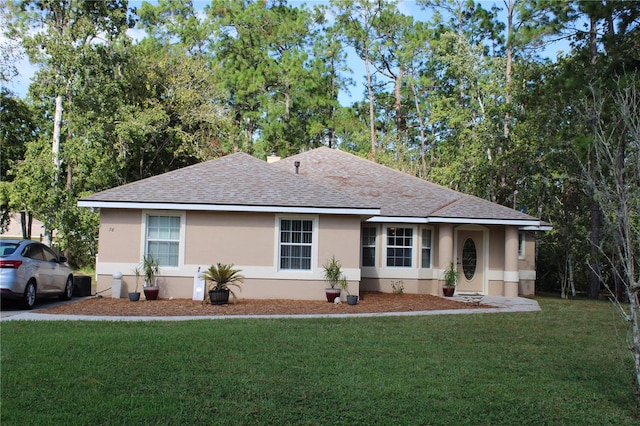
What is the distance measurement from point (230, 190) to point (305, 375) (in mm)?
10947

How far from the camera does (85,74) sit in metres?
26.8

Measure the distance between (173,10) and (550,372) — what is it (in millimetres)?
39084

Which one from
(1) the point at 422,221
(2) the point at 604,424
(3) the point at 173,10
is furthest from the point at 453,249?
(3) the point at 173,10

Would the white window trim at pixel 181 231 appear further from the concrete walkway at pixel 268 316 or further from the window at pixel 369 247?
the window at pixel 369 247

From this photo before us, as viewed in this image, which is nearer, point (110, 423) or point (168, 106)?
point (110, 423)

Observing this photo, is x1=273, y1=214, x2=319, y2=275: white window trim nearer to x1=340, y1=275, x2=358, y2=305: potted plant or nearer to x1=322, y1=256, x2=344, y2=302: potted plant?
x1=322, y1=256, x2=344, y2=302: potted plant

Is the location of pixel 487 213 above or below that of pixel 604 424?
above

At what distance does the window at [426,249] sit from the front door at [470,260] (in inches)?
40.0

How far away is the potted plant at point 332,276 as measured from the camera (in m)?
17.2

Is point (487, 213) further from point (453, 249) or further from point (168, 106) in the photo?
point (168, 106)

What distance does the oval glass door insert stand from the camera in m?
21.5

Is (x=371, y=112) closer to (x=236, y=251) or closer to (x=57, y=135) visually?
(x=57, y=135)

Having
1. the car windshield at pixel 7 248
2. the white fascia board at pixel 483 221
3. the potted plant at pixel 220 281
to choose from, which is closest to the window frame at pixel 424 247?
the white fascia board at pixel 483 221

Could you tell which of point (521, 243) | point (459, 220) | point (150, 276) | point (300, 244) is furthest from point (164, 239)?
point (521, 243)
